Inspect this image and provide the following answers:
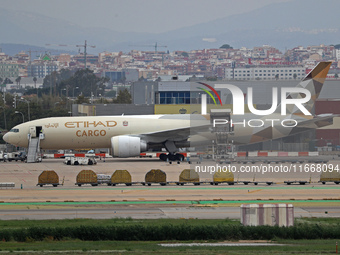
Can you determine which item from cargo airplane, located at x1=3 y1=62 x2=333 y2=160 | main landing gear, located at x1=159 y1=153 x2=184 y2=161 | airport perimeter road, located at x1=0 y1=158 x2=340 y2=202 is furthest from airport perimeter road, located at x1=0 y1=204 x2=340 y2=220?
main landing gear, located at x1=159 y1=153 x2=184 y2=161

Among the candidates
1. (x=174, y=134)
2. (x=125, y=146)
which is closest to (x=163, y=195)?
(x=125, y=146)

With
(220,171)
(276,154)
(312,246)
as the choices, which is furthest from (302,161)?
(312,246)

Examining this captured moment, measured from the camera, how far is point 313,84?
56.4m

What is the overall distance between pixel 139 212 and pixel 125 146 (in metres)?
31.3

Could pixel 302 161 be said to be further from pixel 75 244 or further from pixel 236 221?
pixel 75 244

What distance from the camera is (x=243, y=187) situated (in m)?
46.1

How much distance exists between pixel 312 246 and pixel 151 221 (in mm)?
8145

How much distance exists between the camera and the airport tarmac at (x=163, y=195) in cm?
3325

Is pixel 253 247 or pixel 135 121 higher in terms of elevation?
pixel 135 121

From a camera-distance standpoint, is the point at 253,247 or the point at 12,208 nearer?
the point at 253,247

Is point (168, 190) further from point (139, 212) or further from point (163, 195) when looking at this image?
point (139, 212)

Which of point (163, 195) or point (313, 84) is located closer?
point (163, 195)

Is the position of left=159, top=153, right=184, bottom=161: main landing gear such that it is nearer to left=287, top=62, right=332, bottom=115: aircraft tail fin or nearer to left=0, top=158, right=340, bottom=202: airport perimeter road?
left=0, top=158, right=340, bottom=202: airport perimeter road

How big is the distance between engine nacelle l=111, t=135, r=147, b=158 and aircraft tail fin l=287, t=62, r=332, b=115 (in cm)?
1605
